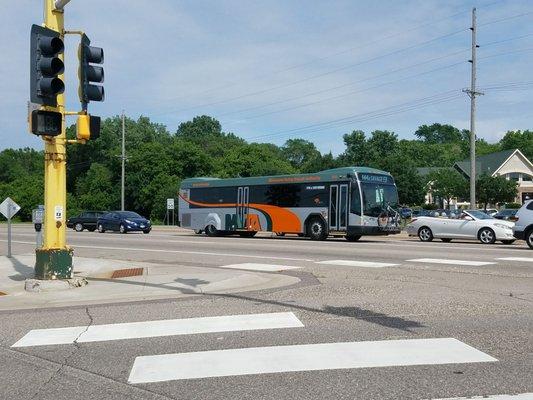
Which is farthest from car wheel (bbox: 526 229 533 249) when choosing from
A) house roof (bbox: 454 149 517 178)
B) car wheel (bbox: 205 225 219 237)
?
house roof (bbox: 454 149 517 178)

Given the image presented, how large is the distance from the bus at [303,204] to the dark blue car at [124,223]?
6.92 metres

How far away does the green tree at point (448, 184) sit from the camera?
67.6m

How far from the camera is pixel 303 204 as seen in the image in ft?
91.3

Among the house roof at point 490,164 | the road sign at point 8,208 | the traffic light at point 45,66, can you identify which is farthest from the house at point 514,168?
the traffic light at point 45,66

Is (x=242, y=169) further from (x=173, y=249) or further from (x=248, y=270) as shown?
(x=248, y=270)

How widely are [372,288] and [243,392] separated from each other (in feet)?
20.3

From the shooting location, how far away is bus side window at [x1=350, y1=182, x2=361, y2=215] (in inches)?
1013

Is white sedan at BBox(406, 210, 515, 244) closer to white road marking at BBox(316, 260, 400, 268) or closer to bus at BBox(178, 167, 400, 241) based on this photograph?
bus at BBox(178, 167, 400, 241)

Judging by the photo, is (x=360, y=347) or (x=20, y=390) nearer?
(x=20, y=390)

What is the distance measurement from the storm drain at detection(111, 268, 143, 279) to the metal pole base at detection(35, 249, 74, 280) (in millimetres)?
2249

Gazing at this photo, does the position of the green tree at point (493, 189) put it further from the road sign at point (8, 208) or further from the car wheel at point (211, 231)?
the road sign at point (8, 208)

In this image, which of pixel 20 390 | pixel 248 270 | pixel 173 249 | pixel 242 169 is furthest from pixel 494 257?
pixel 242 169

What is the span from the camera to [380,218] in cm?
2591

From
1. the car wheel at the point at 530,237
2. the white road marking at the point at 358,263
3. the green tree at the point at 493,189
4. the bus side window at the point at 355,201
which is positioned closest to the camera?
the white road marking at the point at 358,263
